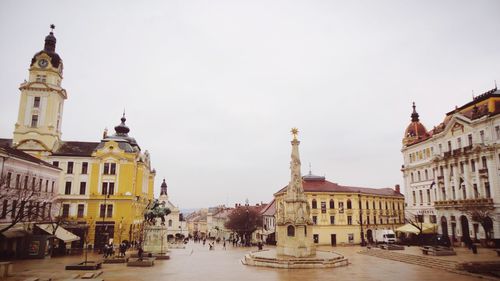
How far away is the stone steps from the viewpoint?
2677cm

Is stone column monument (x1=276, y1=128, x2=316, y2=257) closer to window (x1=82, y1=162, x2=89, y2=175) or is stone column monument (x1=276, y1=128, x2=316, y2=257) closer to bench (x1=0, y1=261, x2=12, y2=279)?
bench (x1=0, y1=261, x2=12, y2=279)

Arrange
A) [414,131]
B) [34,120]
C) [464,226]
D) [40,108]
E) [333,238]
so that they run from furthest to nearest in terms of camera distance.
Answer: [414,131] < [333,238] < [40,108] < [34,120] < [464,226]

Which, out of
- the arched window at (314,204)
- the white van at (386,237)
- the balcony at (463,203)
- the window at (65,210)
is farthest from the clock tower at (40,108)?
the balcony at (463,203)

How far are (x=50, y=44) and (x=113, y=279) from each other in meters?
44.5

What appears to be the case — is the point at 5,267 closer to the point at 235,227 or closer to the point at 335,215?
the point at 335,215

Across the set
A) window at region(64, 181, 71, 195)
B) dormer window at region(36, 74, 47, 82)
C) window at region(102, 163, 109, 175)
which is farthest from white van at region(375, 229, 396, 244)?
dormer window at region(36, 74, 47, 82)

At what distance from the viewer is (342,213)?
189 ft

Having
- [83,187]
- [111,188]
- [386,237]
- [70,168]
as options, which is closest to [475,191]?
[386,237]

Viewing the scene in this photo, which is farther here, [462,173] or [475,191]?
[462,173]

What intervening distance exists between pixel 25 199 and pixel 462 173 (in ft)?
158

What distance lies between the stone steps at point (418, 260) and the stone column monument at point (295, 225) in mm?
8220

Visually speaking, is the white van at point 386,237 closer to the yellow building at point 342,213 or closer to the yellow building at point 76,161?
the yellow building at point 342,213

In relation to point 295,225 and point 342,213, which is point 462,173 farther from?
point 295,225

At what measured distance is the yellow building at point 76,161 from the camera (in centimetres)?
4956
